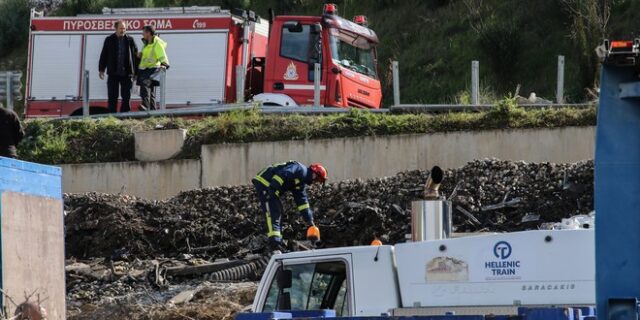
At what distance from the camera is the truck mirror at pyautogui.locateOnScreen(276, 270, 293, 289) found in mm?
11812

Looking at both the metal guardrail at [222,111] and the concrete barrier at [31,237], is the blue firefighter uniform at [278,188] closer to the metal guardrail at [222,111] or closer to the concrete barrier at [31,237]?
the concrete barrier at [31,237]

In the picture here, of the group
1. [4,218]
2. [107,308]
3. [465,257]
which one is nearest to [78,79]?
[107,308]

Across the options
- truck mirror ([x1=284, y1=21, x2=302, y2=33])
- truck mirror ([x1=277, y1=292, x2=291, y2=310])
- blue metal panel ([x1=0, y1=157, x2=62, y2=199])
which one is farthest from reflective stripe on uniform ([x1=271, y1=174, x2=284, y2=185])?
truck mirror ([x1=284, y1=21, x2=302, y2=33])

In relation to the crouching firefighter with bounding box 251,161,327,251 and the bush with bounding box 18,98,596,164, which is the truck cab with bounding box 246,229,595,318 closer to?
the crouching firefighter with bounding box 251,161,327,251

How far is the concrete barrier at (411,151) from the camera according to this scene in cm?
2109

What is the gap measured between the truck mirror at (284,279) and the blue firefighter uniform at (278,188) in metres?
5.02

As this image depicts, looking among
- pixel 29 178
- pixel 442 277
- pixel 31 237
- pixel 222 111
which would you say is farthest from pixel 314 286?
pixel 222 111

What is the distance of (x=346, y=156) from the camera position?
21406 millimetres

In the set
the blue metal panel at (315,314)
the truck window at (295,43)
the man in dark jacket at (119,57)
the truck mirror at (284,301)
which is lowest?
the truck mirror at (284,301)

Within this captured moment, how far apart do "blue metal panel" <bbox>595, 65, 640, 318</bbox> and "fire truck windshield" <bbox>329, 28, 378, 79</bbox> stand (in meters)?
19.5

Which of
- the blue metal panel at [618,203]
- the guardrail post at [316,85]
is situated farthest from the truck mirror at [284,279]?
the guardrail post at [316,85]

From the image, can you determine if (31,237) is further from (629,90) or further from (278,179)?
(629,90)

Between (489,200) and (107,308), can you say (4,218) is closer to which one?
(107,308)

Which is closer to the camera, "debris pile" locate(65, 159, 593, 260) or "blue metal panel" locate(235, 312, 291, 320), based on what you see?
"blue metal panel" locate(235, 312, 291, 320)
